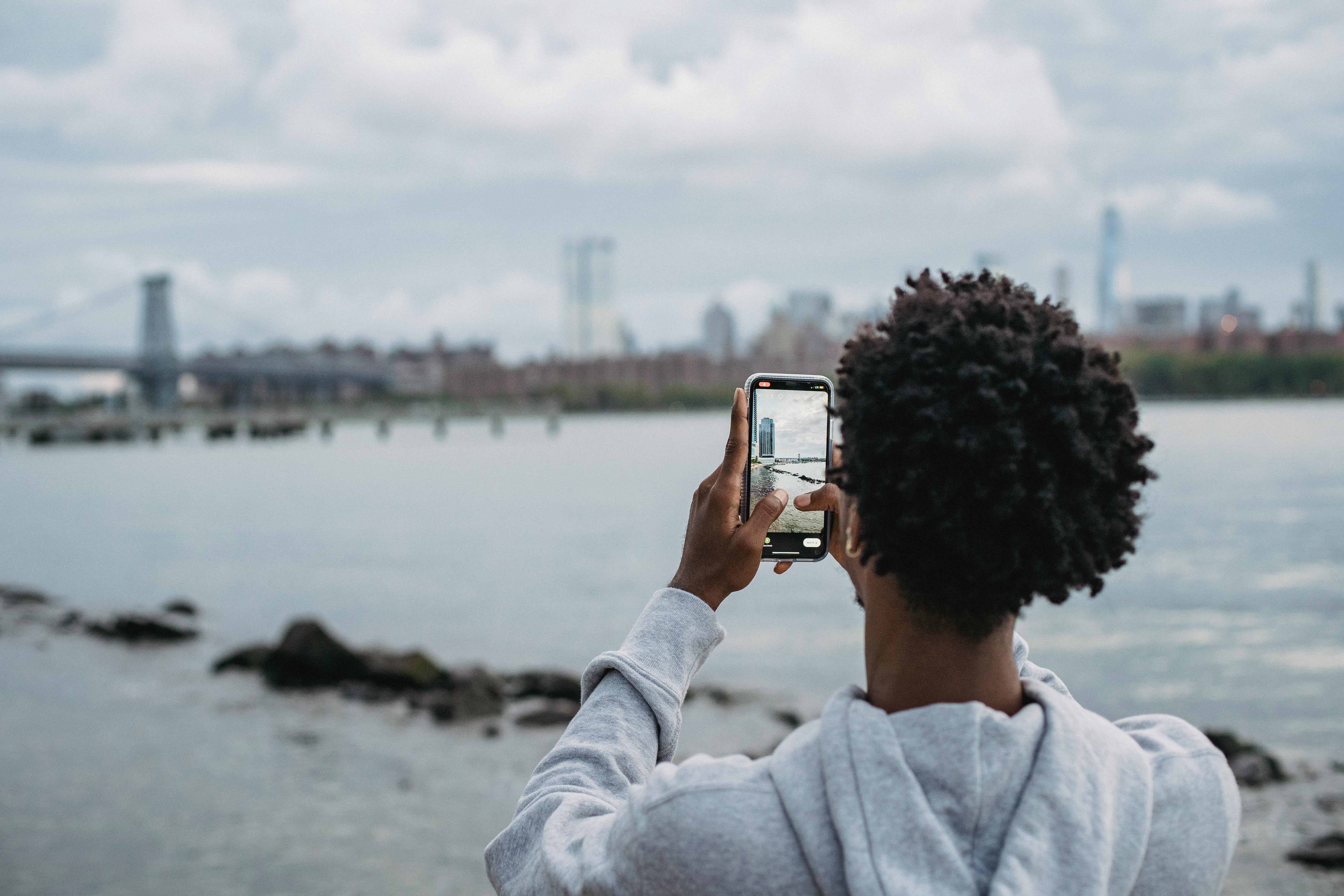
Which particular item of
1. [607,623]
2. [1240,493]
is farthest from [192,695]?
[1240,493]

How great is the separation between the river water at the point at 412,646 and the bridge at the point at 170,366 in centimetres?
2976

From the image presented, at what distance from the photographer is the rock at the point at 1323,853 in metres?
9.75

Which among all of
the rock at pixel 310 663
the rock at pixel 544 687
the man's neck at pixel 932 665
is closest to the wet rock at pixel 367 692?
the rock at pixel 310 663

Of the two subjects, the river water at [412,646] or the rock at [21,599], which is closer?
the river water at [412,646]

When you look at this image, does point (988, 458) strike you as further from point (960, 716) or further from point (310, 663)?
point (310, 663)

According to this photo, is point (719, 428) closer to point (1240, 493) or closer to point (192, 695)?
point (1240, 493)

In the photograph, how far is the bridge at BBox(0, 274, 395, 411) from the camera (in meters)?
94.4

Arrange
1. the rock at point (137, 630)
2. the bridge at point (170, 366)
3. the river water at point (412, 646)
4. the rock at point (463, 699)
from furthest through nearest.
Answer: the bridge at point (170, 366)
the rock at point (137, 630)
the rock at point (463, 699)
the river water at point (412, 646)

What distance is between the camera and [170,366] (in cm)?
9706

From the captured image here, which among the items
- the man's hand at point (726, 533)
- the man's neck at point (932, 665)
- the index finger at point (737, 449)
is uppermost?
the index finger at point (737, 449)

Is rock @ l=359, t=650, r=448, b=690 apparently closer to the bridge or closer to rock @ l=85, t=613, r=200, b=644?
rock @ l=85, t=613, r=200, b=644

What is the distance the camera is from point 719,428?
463ft

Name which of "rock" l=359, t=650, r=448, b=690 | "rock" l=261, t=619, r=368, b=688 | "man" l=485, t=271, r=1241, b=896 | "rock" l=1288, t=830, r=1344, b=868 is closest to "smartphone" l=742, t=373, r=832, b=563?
"man" l=485, t=271, r=1241, b=896

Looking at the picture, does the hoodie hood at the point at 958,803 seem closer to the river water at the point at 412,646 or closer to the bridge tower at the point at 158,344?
the river water at the point at 412,646
